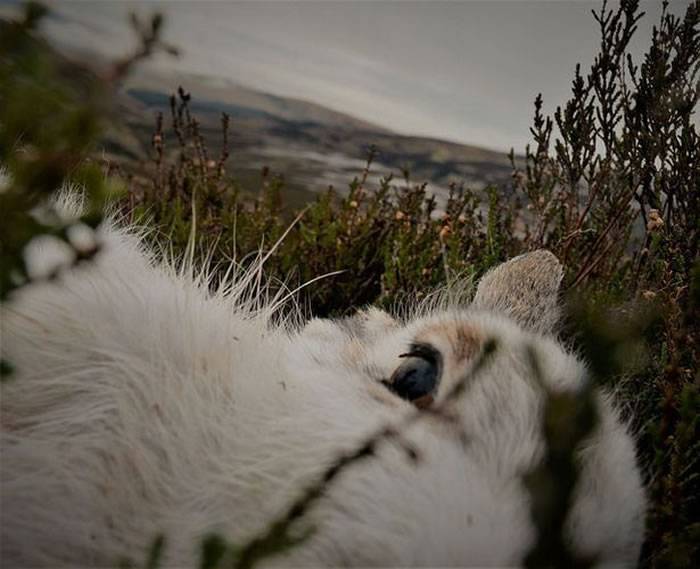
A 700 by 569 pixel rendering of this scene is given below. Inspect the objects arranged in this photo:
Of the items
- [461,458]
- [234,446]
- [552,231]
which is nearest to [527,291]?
[461,458]

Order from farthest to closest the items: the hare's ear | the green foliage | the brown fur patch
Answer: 1. the hare's ear
2. the brown fur patch
3. the green foliage

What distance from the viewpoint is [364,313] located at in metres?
2.62

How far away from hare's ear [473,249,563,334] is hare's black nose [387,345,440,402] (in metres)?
0.56

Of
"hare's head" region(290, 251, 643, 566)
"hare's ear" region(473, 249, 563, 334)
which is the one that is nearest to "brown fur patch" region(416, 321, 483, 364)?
"hare's head" region(290, 251, 643, 566)

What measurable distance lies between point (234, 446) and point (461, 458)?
44 cm

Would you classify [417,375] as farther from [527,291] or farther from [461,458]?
[527,291]

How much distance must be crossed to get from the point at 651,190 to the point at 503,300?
9.66 feet

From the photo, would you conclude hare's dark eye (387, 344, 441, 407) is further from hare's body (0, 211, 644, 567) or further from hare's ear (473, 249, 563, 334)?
hare's ear (473, 249, 563, 334)

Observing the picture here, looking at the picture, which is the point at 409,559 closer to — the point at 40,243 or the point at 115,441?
the point at 115,441

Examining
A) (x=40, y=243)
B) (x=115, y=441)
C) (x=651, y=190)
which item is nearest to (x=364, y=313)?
(x=40, y=243)

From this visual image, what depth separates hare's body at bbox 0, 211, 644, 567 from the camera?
108 cm

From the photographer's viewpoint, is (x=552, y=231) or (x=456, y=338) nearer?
(x=456, y=338)

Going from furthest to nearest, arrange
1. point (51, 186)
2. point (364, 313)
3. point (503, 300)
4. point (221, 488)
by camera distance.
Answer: point (364, 313)
point (503, 300)
point (221, 488)
point (51, 186)

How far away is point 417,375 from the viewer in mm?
1566
